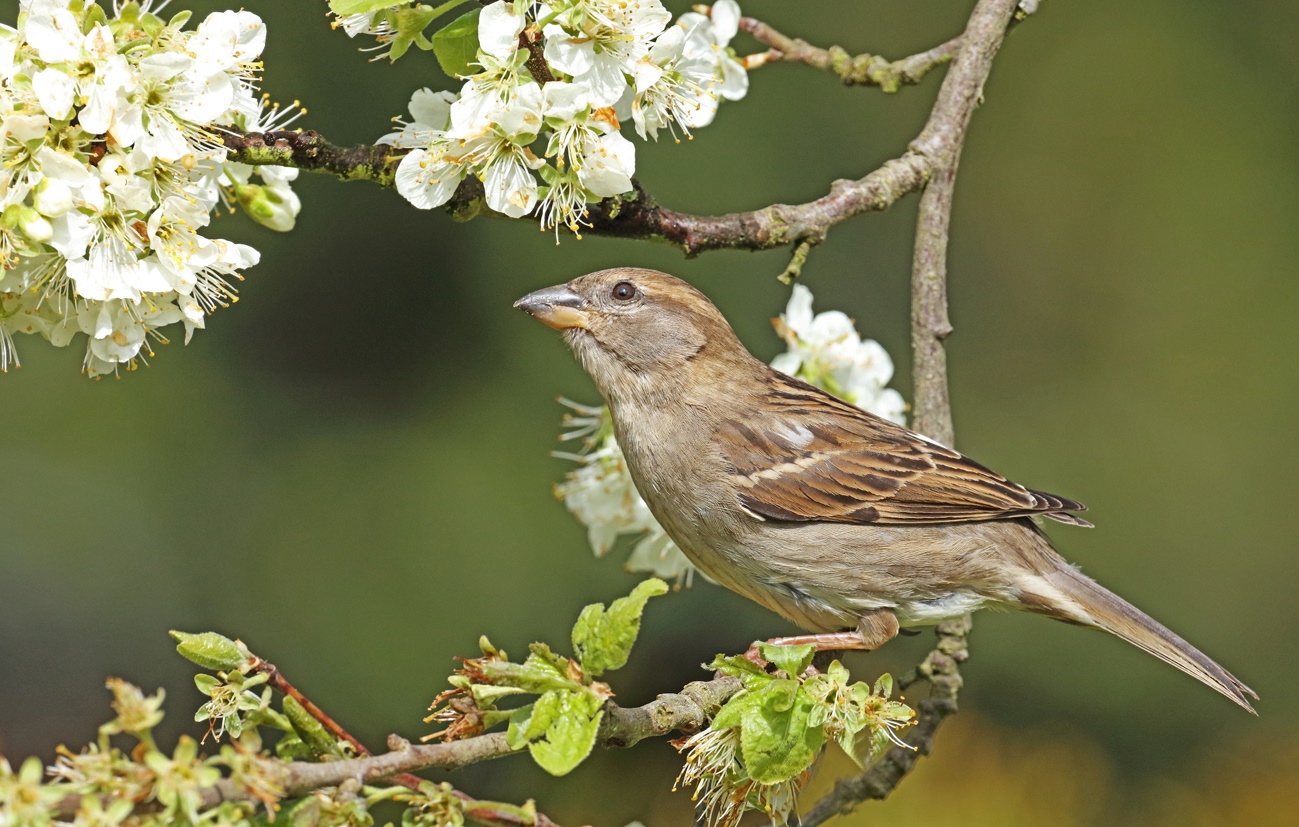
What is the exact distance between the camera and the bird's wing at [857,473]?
319 centimetres

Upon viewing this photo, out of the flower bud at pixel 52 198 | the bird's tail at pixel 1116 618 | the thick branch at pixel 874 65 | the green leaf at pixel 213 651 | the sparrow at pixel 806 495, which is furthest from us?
the thick branch at pixel 874 65

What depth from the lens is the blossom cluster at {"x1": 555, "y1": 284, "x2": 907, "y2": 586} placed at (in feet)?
10.9

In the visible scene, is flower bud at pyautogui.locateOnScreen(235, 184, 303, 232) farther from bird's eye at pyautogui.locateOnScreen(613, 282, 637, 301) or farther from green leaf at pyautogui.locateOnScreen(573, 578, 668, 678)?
green leaf at pyautogui.locateOnScreen(573, 578, 668, 678)

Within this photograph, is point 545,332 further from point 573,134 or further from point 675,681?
point 573,134

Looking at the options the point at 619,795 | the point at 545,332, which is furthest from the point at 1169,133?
the point at 619,795

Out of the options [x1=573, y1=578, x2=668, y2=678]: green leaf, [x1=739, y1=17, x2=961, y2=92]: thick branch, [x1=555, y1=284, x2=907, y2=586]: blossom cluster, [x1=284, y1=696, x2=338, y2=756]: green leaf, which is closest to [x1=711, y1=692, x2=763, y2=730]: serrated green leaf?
[x1=573, y1=578, x2=668, y2=678]: green leaf

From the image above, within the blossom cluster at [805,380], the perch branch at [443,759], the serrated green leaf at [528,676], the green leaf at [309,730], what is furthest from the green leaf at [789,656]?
the blossom cluster at [805,380]

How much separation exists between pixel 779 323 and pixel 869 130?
12.5ft

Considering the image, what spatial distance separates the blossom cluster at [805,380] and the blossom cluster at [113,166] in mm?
1262

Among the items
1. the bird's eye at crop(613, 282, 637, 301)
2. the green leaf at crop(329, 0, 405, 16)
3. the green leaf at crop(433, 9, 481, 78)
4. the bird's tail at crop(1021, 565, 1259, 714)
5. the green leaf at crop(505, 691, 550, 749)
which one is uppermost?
the green leaf at crop(433, 9, 481, 78)

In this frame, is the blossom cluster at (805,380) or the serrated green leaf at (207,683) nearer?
the serrated green leaf at (207,683)

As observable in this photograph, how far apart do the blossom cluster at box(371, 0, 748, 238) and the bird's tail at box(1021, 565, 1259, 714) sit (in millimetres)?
1536

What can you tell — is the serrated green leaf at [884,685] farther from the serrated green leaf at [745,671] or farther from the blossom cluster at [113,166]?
the blossom cluster at [113,166]

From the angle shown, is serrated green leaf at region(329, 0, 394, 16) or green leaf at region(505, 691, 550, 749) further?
serrated green leaf at region(329, 0, 394, 16)
